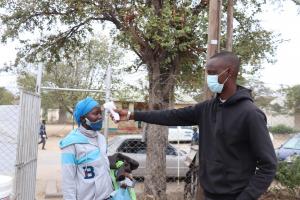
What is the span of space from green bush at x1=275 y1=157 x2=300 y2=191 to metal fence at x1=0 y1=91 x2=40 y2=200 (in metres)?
4.22

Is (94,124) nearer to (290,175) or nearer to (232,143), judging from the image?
(232,143)

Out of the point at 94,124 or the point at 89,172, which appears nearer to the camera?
the point at 89,172

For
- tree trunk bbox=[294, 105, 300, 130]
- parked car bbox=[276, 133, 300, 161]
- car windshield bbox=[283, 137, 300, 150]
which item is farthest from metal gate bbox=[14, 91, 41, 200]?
car windshield bbox=[283, 137, 300, 150]

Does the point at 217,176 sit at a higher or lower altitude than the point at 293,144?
higher

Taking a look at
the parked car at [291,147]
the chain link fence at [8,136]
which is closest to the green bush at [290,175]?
the parked car at [291,147]

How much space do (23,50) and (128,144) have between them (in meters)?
3.97

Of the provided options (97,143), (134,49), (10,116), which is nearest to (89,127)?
(97,143)

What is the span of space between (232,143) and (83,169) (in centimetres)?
139

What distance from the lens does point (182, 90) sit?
27.9 feet

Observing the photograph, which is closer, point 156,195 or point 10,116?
point 10,116

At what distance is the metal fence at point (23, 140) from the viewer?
582cm

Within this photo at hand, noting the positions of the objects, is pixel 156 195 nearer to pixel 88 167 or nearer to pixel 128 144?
pixel 128 144

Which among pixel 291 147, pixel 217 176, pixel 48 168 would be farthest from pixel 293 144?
pixel 217 176

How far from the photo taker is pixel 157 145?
8.88m
